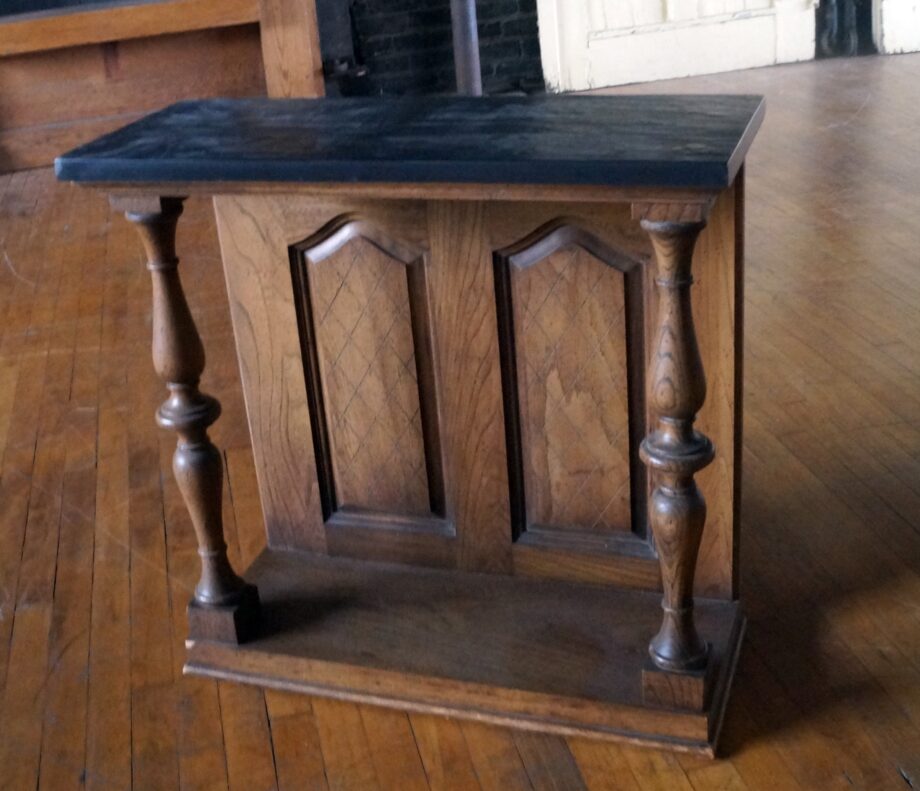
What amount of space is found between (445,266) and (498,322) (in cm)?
14

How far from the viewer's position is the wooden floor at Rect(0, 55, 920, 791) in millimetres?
2096

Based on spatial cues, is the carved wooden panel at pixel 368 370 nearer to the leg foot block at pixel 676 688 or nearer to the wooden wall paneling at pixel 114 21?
the leg foot block at pixel 676 688

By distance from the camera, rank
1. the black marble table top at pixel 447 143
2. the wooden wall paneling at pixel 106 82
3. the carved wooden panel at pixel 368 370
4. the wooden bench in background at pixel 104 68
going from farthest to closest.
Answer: the wooden wall paneling at pixel 106 82, the wooden bench in background at pixel 104 68, the carved wooden panel at pixel 368 370, the black marble table top at pixel 447 143

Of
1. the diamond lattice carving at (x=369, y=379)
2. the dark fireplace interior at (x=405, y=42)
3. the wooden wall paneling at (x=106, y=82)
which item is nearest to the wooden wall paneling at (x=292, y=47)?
the dark fireplace interior at (x=405, y=42)

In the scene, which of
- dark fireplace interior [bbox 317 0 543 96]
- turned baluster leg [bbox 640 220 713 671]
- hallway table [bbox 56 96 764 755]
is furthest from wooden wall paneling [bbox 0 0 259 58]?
turned baluster leg [bbox 640 220 713 671]

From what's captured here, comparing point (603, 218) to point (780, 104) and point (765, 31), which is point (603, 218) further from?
point (765, 31)

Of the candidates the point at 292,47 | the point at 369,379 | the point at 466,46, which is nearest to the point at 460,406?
the point at 369,379

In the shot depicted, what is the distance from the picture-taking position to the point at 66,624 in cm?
257

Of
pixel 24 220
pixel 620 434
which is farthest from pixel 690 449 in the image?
pixel 24 220

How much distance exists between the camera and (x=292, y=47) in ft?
19.8

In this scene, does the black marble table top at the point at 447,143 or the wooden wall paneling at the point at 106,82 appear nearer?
the black marble table top at the point at 447,143

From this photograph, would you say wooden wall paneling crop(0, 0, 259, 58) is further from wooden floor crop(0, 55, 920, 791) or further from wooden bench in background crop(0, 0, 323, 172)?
wooden floor crop(0, 55, 920, 791)

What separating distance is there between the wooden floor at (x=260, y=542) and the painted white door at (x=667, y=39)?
250 centimetres

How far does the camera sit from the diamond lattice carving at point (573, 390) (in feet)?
7.16
